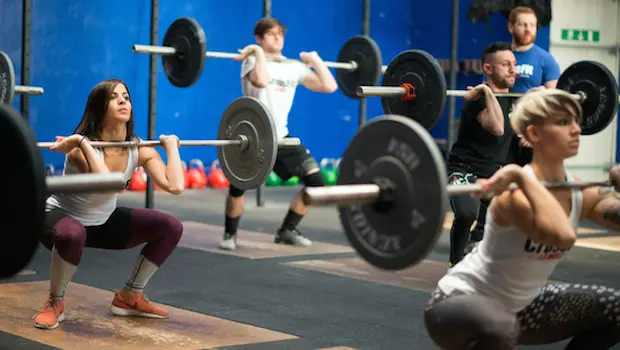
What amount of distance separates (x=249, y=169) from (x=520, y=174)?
180 centimetres

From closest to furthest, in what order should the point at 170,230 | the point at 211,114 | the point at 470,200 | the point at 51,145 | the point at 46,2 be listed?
the point at 51,145 → the point at 170,230 → the point at 470,200 → the point at 46,2 → the point at 211,114

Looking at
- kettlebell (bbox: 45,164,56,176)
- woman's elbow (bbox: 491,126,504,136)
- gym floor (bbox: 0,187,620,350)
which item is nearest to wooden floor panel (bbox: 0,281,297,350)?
gym floor (bbox: 0,187,620,350)

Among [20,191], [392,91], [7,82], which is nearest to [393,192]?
[20,191]

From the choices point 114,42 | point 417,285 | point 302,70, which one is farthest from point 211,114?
point 417,285

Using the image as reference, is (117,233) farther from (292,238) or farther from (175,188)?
(292,238)

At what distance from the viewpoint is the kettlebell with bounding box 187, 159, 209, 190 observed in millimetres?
9477

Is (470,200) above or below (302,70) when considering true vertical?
below

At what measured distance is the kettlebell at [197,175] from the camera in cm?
948

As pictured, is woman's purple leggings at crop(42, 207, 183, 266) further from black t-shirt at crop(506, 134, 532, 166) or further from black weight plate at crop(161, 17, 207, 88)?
black t-shirt at crop(506, 134, 532, 166)

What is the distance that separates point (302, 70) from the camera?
599 cm

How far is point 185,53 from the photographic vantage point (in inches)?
220

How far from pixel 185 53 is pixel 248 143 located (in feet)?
5.13

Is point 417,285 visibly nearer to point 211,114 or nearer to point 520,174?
point 520,174

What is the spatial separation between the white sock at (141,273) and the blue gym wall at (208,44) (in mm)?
4662
